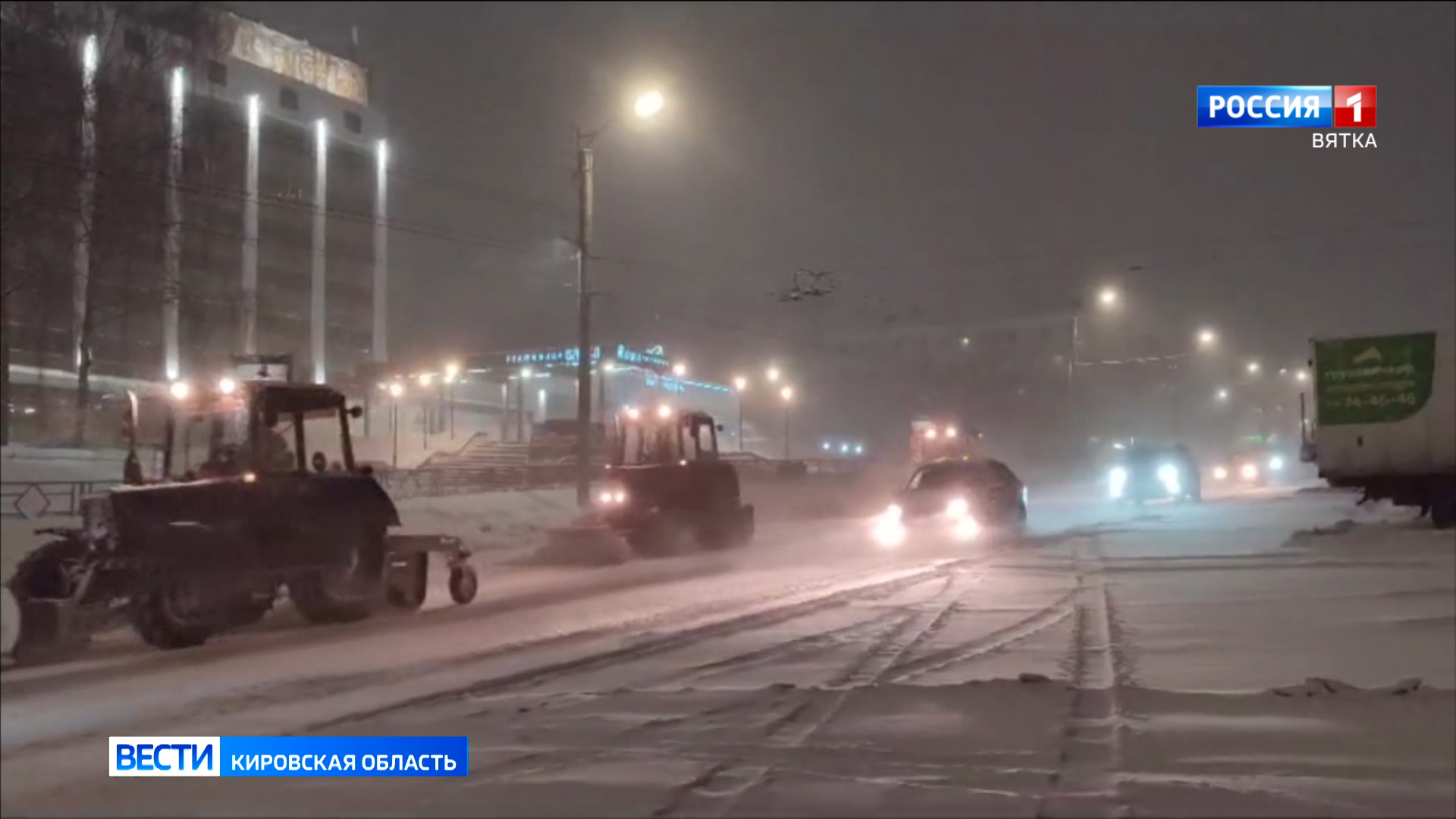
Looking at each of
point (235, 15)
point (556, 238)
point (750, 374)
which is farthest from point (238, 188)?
point (556, 238)

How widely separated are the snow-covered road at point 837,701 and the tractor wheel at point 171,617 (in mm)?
363

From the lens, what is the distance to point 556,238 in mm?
27219

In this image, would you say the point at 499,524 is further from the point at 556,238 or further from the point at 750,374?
the point at 750,374

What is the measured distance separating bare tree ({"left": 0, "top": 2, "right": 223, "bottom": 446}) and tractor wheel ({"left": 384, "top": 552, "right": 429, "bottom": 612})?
61.8 feet

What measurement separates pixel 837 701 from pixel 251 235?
52920mm

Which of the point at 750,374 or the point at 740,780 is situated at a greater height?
the point at 750,374

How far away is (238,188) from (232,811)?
148 feet

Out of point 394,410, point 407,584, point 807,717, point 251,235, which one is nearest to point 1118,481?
point 394,410

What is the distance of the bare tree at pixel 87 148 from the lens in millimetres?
31266

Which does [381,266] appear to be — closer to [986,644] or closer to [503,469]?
[503,469]

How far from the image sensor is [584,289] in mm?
25547

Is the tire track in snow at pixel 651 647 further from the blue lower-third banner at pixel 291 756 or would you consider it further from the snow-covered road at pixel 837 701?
the blue lower-third banner at pixel 291 756

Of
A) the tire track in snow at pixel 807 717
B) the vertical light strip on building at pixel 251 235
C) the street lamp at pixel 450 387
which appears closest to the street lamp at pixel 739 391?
the street lamp at pixel 450 387

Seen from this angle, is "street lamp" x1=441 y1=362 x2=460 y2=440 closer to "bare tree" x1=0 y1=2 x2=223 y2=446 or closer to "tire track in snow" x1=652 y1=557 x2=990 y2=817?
"bare tree" x1=0 y1=2 x2=223 y2=446
